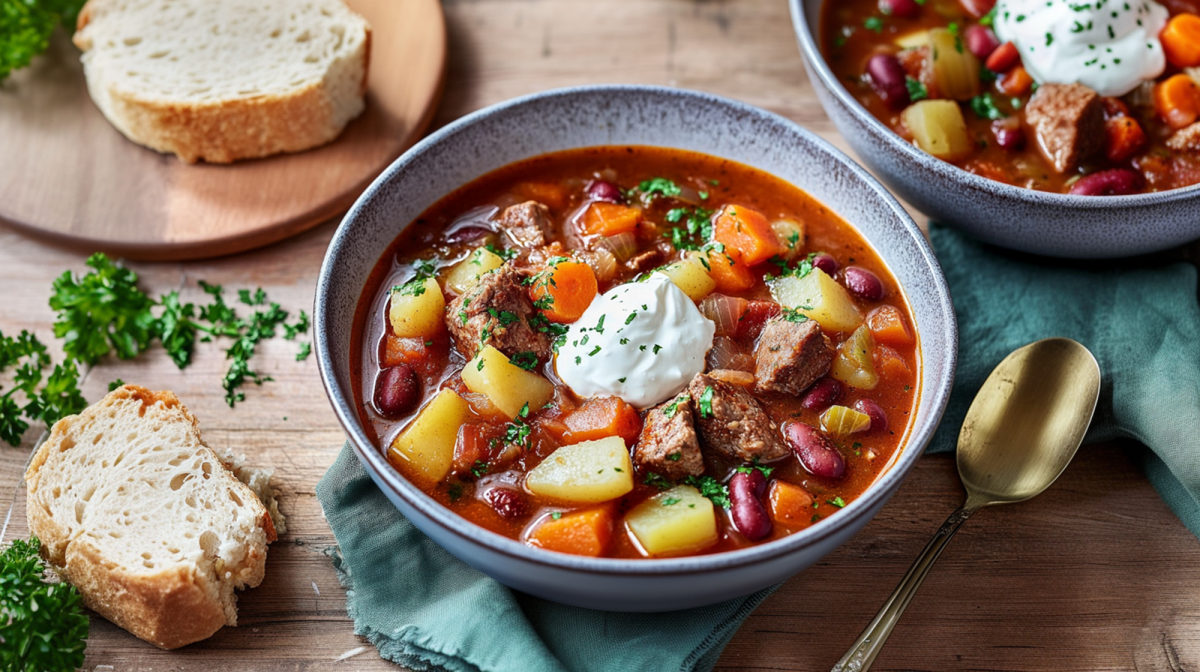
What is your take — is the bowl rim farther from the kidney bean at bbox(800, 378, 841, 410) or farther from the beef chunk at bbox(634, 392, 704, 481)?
the beef chunk at bbox(634, 392, 704, 481)

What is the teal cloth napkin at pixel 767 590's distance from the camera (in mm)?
3236

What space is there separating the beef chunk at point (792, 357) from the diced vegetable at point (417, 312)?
48.1 inches

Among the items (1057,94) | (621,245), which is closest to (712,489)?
(621,245)

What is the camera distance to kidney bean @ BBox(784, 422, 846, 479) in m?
3.29

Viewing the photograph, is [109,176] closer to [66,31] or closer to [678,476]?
[66,31]

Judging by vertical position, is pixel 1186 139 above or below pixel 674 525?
above

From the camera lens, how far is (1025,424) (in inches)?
147

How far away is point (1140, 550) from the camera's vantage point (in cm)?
359

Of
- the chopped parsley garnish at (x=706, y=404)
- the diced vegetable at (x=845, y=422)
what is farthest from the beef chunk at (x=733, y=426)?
the diced vegetable at (x=845, y=422)

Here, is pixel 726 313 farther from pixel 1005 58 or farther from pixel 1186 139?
pixel 1186 139

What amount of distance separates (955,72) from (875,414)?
1966mm

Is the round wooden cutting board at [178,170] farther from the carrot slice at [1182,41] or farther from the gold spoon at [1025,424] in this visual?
the carrot slice at [1182,41]

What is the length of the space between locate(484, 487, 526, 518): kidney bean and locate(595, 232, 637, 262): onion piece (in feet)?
3.73

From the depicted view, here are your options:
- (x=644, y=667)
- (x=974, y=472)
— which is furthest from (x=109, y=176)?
(x=974, y=472)
